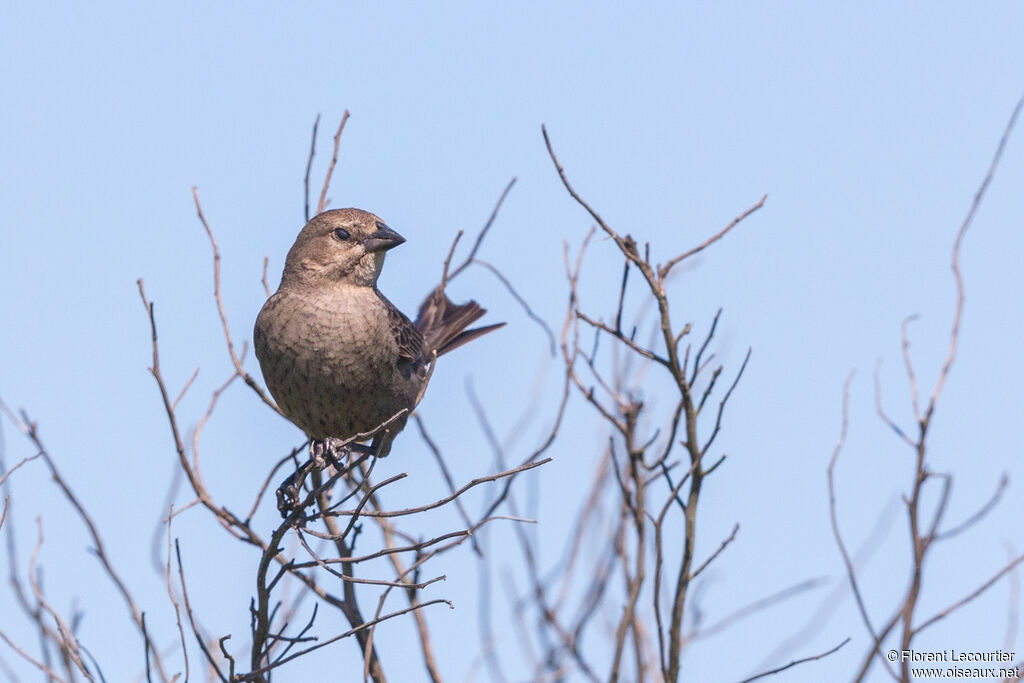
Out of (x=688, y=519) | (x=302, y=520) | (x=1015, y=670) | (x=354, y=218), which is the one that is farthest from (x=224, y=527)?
(x=1015, y=670)

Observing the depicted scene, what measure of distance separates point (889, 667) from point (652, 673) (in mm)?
1504

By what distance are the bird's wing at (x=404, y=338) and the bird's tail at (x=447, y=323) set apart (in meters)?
0.52

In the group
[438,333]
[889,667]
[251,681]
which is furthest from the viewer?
[438,333]

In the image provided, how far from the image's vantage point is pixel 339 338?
493 centimetres

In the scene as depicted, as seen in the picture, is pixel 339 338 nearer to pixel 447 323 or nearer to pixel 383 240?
pixel 383 240

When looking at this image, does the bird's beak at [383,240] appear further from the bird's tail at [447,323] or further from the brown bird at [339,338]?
the bird's tail at [447,323]

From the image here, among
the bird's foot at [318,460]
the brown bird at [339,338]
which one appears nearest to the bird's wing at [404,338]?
the brown bird at [339,338]

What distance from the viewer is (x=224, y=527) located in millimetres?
4617

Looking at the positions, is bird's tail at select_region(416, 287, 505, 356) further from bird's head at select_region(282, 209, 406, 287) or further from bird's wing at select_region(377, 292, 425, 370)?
bird's head at select_region(282, 209, 406, 287)

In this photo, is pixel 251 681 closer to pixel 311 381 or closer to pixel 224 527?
pixel 224 527

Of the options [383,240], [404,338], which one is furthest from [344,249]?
[404,338]

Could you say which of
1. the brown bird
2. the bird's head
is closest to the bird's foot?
the brown bird

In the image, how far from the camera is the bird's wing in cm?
523

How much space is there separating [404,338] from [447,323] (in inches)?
33.7
